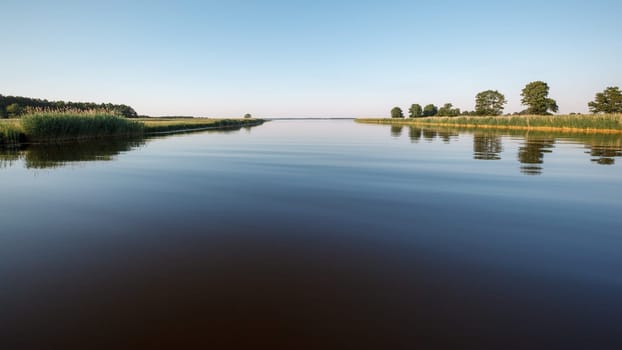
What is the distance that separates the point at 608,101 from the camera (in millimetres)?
85438

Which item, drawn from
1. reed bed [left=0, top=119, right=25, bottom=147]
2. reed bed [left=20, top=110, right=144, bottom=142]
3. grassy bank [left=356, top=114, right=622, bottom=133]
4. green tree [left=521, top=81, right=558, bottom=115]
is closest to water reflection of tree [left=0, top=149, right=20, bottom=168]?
reed bed [left=0, top=119, right=25, bottom=147]

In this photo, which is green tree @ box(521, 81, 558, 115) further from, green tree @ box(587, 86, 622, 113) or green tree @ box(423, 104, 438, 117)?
green tree @ box(423, 104, 438, 117)

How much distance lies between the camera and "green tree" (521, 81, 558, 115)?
8562 centimetres

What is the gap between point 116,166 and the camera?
40.4ft

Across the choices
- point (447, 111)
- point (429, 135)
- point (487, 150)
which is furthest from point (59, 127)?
point (447, 111)

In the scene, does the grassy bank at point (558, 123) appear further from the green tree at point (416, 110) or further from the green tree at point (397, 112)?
the green tree at point (397, 112)

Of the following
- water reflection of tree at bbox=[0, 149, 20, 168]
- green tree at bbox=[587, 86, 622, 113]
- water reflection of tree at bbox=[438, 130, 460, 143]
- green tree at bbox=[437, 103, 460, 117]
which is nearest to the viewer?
water reflection of tree at bbox=[0, 149, 20, 168]

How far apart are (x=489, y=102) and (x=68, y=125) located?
116 meters

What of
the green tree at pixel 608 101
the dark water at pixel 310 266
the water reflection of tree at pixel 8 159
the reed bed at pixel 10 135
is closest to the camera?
the dark water at pixel 310 266

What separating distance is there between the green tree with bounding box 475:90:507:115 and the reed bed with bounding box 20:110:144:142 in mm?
109970

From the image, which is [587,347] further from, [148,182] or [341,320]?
[148,182]

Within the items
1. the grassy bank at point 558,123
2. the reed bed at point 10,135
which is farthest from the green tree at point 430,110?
the reed bed at point 10,135

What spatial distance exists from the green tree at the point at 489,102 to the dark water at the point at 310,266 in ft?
373

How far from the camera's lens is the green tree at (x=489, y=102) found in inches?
4230
